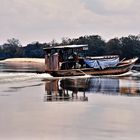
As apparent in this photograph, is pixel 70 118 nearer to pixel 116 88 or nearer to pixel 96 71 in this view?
pixel 116 88

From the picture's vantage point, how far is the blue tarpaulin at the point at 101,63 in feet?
169

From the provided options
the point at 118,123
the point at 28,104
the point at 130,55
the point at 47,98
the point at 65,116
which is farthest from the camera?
the point at 130,55

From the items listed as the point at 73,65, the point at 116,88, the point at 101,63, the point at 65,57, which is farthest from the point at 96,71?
the point at 116,88

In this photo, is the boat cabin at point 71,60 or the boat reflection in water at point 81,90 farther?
the boat cabin at point 71,60

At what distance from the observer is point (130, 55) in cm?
11931

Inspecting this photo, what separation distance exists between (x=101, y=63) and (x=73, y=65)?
11.1ft

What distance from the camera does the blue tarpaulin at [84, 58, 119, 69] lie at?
51.7 metres

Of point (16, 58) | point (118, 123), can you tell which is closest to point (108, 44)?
point (16, 58)

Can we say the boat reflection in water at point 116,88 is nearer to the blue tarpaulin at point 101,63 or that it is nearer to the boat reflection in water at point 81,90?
the boat reflection in water at point 81,90

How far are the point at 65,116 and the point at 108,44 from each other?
119 metres

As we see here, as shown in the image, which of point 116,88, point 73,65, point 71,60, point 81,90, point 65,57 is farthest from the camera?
point 65,57

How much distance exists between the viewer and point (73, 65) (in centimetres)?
5091

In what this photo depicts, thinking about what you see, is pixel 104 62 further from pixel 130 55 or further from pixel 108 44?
pixel 108 44

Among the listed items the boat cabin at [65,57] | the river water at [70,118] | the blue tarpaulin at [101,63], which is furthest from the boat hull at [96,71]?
the river water at [70,118]
